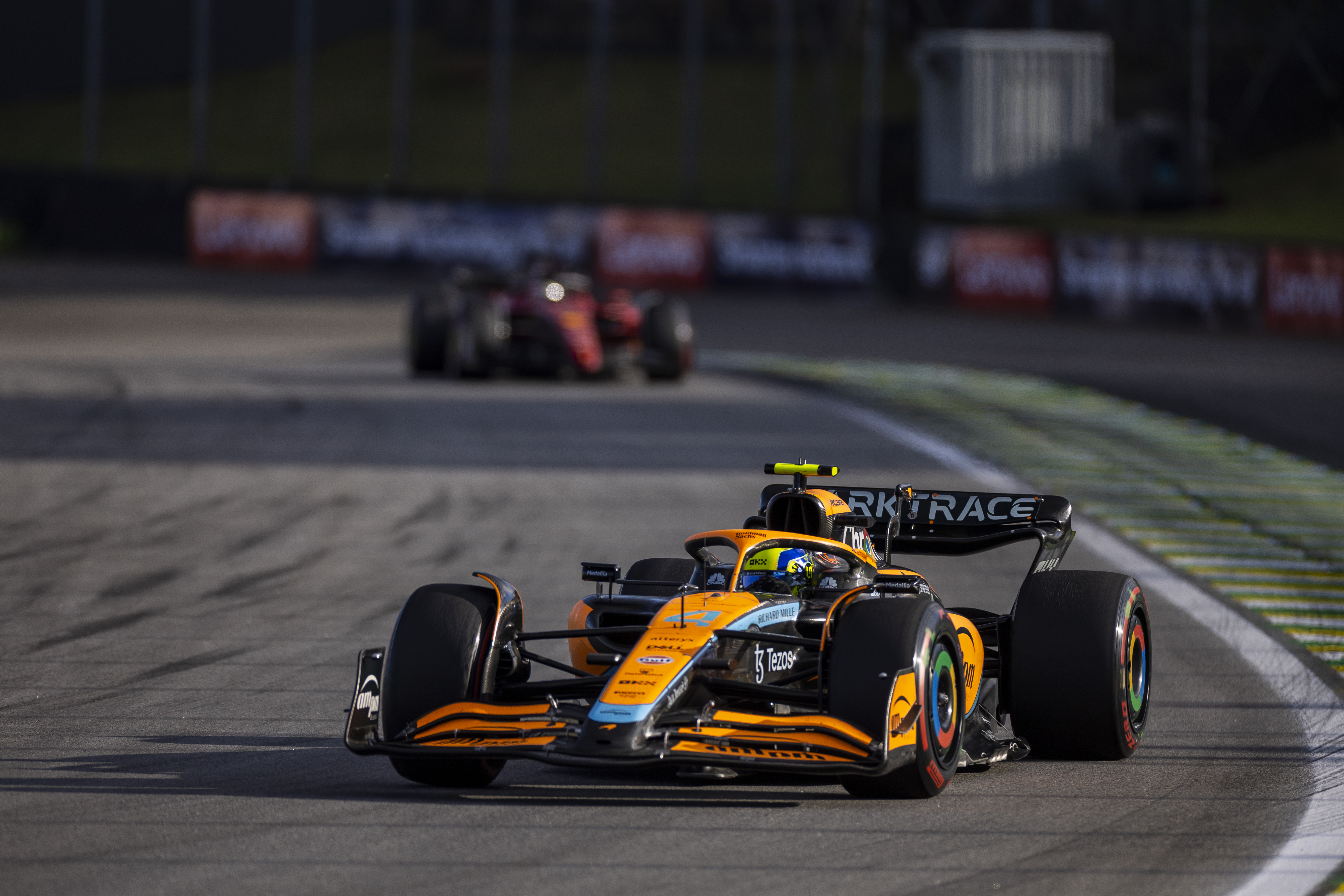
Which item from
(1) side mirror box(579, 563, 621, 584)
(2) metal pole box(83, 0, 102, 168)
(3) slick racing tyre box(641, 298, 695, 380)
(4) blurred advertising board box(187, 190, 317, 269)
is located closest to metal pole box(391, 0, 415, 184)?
(4) blurred advertising board box(187, 190, 317, 269)

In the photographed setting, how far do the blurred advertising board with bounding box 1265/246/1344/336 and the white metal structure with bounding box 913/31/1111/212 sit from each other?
12310 mm

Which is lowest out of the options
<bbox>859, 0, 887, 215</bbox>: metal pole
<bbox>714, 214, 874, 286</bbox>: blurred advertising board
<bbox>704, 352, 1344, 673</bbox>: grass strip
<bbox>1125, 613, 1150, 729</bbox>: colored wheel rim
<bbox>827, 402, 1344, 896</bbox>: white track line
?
<bbox>704, 352, 1344, 673</bbox>: grass strip

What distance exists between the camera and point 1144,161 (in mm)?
43281

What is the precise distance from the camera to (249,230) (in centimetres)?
3831

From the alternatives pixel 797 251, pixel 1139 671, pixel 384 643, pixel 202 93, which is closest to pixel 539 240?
pixel 797 251

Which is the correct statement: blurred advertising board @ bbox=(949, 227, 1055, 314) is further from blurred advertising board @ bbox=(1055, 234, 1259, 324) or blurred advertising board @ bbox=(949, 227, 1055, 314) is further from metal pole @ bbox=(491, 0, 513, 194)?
metal pole @ bbox=(491, 0, 513, 194)

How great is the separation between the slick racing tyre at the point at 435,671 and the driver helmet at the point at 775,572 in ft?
3.44

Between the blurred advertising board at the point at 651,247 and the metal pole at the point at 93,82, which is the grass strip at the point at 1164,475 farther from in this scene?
the metal pole at the point at 93,82

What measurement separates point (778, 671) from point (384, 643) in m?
3.35

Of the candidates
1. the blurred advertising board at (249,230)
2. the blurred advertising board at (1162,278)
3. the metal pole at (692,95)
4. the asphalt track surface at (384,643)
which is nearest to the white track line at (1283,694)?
the asphalt track surface at (384,643)

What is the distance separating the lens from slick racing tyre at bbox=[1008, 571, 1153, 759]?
7645 mm

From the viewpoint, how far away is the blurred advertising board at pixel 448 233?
36.2m

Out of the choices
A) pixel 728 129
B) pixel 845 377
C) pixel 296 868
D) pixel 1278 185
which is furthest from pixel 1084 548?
pixel 728 129

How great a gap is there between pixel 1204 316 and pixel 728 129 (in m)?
27.8
